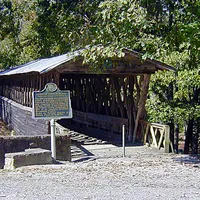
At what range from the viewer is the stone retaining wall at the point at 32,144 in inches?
409

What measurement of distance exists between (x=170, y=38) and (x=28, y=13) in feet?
65.8

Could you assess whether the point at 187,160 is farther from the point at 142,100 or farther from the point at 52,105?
the point at 52,105

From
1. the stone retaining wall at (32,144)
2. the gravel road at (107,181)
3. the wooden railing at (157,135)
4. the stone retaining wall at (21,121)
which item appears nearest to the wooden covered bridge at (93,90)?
the stone retaining wall at (21,121)

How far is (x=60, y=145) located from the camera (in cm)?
1096

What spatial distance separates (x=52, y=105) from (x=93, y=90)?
9242 millimetres

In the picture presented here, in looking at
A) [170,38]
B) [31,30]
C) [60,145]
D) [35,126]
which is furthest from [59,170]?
[31,30]

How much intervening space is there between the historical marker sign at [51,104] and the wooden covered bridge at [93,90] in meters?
1.98

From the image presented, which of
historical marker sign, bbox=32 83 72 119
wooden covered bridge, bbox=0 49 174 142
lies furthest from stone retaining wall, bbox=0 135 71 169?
wooden covered bridge, bbox=0 49 174 142

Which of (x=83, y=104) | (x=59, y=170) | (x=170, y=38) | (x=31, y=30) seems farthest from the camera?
(x=31, y=30)

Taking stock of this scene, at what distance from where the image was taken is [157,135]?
14273 mm

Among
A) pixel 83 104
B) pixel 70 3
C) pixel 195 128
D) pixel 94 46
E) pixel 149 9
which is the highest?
pixel 70 3

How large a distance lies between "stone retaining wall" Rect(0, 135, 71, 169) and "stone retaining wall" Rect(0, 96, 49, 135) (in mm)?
2416

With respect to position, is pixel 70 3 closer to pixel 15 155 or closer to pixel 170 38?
pixel 170 38

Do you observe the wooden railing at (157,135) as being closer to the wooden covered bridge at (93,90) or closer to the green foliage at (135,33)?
the wooden covered bridge at (93,90)
